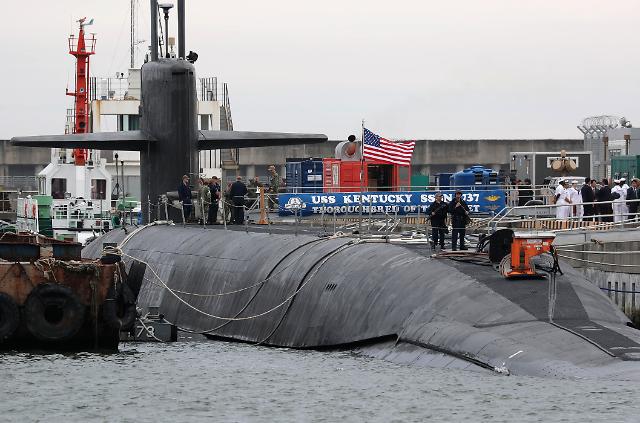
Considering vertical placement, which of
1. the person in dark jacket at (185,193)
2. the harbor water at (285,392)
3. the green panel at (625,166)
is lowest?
the harbor water at (285,392)

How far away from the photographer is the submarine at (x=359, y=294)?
16.6 metres

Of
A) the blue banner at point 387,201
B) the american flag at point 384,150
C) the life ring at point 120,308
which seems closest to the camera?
the life ring at point 120,308

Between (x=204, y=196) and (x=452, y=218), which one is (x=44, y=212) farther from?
(x=452, y=218)

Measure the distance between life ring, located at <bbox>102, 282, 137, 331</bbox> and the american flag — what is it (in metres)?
12.1

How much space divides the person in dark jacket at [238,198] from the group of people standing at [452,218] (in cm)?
876

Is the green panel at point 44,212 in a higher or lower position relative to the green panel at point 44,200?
lower

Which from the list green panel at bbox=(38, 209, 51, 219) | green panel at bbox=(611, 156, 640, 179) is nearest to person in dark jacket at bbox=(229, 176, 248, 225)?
green panel at bbox=(38, 209, 51, 219)

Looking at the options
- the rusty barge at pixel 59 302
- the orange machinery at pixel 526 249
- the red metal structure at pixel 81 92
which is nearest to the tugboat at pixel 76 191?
the red metal structure at pixel 81 92

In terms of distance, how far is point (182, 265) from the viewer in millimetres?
25984

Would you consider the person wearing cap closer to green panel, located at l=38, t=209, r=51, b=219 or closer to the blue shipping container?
the blue shipping container

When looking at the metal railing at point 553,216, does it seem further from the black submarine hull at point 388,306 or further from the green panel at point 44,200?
the green panel at point 44,200

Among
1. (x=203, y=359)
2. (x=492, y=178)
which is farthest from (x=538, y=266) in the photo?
(x=492, y=178)

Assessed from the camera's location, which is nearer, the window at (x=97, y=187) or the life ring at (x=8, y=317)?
the life ring at (x=8, y=317)

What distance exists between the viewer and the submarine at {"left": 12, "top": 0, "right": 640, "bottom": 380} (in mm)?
16594
